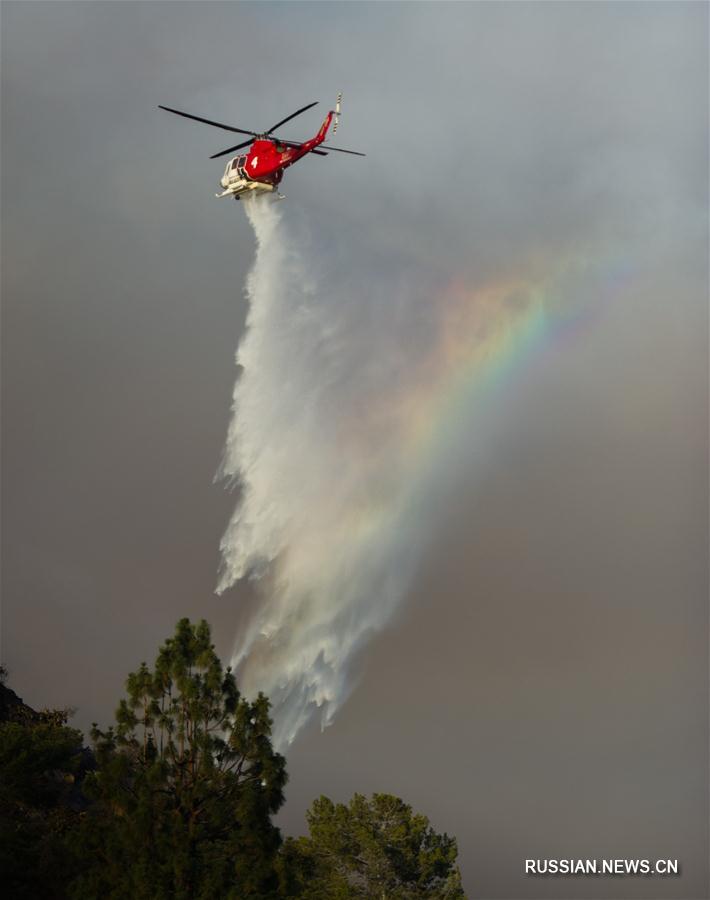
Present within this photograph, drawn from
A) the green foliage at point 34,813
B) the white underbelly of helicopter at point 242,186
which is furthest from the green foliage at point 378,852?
the white underbelly of helicopter at point 242,186

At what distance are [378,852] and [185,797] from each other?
48.0 meters

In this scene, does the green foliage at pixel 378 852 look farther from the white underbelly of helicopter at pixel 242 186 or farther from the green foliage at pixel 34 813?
the white underbelly of helicopter at pixel 242 186

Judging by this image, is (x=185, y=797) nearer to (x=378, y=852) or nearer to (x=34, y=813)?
(x=34, y=813)

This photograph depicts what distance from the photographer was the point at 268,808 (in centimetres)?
6988

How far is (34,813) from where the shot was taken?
8294 cm

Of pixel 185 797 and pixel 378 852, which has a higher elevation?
pixel 378 852

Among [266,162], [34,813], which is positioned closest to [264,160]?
[266,162]

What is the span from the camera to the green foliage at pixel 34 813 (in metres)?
73.5

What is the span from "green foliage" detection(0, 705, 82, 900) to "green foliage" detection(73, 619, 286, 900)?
140 inches

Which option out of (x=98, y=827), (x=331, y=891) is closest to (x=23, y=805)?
(x=98, y=827)

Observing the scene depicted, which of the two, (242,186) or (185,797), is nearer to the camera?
(185,797)

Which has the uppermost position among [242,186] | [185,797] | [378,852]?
[242,186]

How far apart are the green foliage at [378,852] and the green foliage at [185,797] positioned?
41.5 meters

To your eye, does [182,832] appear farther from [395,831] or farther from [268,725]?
[395,831]
